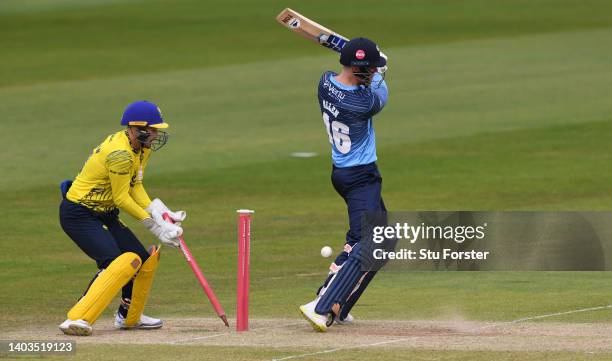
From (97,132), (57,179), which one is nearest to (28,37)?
(97,132)

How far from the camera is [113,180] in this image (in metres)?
12.4

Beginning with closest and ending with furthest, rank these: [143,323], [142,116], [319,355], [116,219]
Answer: [319,355] < [142,116] < [143,323] < [116,219]

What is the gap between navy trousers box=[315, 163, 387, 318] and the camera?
1230 cm

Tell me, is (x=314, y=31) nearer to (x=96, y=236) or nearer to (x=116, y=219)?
(x=116, y=219)

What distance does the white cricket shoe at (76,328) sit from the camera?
12219 millimetres

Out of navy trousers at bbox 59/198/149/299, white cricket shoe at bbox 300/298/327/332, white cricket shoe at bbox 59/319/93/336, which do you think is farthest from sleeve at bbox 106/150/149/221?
white cricket shoe at bbox 300/298/327/332

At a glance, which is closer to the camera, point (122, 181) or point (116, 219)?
point (122, 181)

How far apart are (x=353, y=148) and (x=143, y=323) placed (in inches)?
87.7

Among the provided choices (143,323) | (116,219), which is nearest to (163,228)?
(116,219)

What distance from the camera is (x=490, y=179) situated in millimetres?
22375

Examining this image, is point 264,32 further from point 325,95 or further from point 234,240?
point 325,95

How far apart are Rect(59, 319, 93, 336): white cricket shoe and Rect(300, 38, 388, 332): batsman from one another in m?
1.69

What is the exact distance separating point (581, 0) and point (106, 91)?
2152 cm

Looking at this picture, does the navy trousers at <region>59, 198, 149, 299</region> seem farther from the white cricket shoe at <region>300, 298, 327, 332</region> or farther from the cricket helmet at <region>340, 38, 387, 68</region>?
the cricket helmet at <region>340, 38, 387, 68</region>
